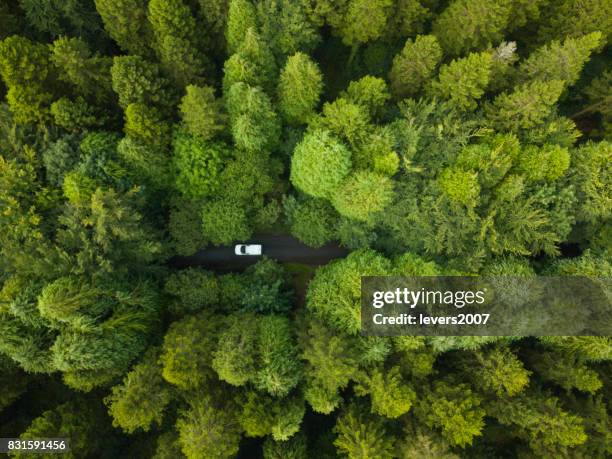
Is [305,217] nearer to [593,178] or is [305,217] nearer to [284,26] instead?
[284,26]

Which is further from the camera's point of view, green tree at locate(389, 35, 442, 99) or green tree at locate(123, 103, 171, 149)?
green tree at locate(389, 35, 442, 99)

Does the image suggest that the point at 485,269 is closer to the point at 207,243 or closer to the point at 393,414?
the point at 393,414

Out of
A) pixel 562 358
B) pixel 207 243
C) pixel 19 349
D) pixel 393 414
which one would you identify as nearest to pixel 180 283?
pixel 207 243

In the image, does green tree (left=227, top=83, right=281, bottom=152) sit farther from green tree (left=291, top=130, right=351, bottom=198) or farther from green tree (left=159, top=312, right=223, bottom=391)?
green tree (left=159, top=312, right=223, bottom=391)

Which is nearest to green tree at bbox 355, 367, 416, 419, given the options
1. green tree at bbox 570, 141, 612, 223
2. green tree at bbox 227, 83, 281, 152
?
green tree at bbox 570, 141, 612, 223

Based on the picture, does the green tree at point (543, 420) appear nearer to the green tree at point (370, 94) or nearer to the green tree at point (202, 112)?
the green tree at point (370, 94)

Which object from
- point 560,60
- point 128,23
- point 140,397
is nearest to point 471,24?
point 560,60
